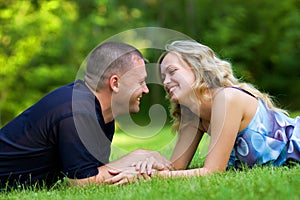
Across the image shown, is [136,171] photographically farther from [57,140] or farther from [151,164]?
[57,140]

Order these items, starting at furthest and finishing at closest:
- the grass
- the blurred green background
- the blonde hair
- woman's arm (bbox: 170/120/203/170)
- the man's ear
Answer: the blurred green background
woman's arm (bbox: 170/120/203/170)
the blonde hair
the man's ear
the grass

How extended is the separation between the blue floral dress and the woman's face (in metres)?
0.52

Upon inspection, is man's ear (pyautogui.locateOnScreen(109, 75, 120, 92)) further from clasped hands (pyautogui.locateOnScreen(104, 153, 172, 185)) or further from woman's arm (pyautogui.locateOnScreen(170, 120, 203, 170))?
woman's arm (pyautogui.locateOnScreen(170, 120, 203, 170))

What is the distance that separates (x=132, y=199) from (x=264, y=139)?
4.99 feet

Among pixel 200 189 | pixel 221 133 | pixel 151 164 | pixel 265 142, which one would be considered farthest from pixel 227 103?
pixel 200 189

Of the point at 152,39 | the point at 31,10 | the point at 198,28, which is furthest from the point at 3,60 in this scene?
the point at 198,28

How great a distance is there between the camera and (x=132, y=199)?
2896 millimetres

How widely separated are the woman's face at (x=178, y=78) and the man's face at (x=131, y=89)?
19 centimetres

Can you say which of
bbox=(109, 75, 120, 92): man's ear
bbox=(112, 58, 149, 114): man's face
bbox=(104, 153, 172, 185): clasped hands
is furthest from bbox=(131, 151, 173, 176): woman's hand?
bbox=(109, 75, 120, 92): man's ear

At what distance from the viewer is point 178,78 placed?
4000 millimetres

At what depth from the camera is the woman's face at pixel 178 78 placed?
3998mm

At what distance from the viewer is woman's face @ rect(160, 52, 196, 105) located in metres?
4.00

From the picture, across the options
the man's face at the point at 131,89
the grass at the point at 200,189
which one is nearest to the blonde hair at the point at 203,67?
the man's face at the point at 131,89

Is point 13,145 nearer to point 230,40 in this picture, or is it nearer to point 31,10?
point 31,10
